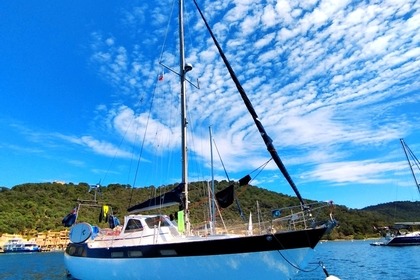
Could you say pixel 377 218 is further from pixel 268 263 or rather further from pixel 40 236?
pixel 268 263

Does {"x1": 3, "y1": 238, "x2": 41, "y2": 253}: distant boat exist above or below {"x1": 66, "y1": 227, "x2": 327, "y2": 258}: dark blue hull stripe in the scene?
above

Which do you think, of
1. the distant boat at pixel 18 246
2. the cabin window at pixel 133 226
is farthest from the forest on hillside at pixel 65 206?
the cabin window at pixel 133 226

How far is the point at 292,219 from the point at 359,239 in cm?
11904

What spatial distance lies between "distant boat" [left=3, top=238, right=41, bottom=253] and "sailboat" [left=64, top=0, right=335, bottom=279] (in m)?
74.5

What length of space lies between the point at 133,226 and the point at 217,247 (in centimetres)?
592

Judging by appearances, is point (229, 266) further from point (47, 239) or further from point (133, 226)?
point (47, 239)

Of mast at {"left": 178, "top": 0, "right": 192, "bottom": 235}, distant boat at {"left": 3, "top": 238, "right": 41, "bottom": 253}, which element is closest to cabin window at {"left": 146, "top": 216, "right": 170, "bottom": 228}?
mast at {"left": 178, "top": 0, "right": 192, "bottom": 235}

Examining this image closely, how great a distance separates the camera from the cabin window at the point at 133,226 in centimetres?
1572

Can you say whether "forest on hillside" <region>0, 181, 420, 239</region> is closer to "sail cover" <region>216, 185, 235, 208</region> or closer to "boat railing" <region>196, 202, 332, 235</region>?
"sail cover" <region>216, 185, 235, 208</region>

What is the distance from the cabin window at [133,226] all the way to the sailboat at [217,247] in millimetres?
50

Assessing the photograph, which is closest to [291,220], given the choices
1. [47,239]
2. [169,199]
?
[169,199]

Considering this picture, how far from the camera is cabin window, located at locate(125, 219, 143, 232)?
15724 millimetres

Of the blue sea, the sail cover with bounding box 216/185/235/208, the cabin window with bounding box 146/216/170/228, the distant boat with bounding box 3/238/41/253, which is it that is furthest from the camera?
the distant boat with bounding box 3/238/41/253

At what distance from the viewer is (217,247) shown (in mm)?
11781
